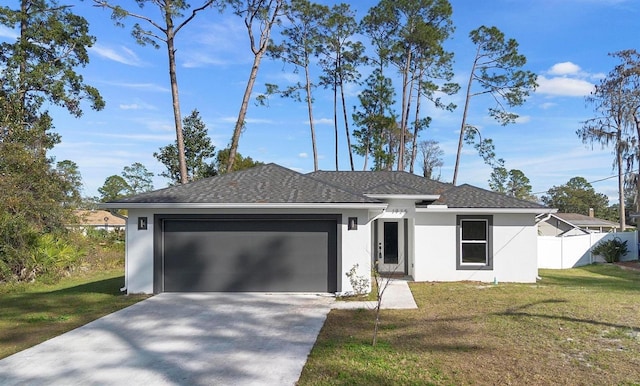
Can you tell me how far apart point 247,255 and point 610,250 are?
1845cm

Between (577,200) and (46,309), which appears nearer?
(46,309)

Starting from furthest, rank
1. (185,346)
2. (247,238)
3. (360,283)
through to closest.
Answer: (247,238) < (360,283) < (185,346)

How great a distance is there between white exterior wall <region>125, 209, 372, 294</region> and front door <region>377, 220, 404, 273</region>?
3.94 metres

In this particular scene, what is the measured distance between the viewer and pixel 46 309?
354 inches

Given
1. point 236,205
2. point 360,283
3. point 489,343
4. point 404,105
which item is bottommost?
point 489,343

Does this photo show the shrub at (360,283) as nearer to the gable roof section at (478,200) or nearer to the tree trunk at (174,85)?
the gable roof section at (478,200)

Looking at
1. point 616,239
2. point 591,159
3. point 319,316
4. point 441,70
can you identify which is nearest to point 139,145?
point 441,70

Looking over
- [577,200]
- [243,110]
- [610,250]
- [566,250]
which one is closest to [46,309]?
[243,110]

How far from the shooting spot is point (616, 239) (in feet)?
68.4

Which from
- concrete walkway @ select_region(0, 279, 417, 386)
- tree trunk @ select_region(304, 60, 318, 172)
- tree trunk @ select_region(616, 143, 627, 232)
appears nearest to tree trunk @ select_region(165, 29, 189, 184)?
concrete walkway @ select_region(0, 279, 417, 386)

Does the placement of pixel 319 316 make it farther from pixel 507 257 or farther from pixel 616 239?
pixel 616 239

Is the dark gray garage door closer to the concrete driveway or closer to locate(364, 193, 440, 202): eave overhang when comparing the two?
the concrete driveway

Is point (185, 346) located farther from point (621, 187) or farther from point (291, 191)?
point (621, 187)

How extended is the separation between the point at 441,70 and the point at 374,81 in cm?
450
